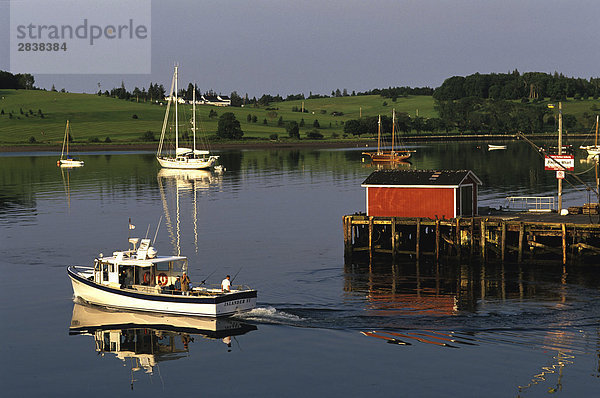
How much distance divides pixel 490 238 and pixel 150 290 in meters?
27.9

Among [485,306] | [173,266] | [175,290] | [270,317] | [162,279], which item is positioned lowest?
[270,317]

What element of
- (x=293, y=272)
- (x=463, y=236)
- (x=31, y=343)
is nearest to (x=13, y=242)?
(x=293, y=272)

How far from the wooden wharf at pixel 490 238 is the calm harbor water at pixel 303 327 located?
138 centimetres

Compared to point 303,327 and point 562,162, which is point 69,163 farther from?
point 303,327

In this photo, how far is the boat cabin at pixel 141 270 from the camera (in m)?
54.9

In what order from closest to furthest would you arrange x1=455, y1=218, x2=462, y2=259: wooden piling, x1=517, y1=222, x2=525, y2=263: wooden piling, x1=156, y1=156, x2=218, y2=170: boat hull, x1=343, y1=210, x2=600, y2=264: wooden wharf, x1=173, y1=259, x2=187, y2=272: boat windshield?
x1=173, y1=259, x2=187, y2=272: boat windshield
x1=343, y1=210, x2=600, y2=264: wooden wharf
x1=517, y1=222, x2=525, y2=263: wooden piling
x1=455, y1=218, x2=462, y2=259: wooden piling
x1=156, y1=156, x2=218, y2=170: boat hull

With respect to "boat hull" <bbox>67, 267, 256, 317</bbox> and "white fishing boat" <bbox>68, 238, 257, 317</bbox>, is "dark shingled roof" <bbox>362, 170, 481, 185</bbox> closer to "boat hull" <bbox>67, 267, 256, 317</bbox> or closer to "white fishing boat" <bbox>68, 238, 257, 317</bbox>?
"white fishing boat" <bbox>68, 238, 257, 317</bbox>

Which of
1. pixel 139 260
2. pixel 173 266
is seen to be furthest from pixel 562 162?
pixel 139 260

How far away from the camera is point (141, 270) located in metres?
55.3

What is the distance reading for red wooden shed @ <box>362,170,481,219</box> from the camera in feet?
227

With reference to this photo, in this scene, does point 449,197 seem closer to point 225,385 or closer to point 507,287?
point 507,287

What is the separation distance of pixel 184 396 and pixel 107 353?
8.98 meters

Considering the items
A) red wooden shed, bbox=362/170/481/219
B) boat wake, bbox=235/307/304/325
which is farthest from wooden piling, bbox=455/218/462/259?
Answer: boat wake, bbox=235/307/304/325

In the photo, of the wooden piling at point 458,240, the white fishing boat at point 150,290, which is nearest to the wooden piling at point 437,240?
the wooden piling at point 458,240
